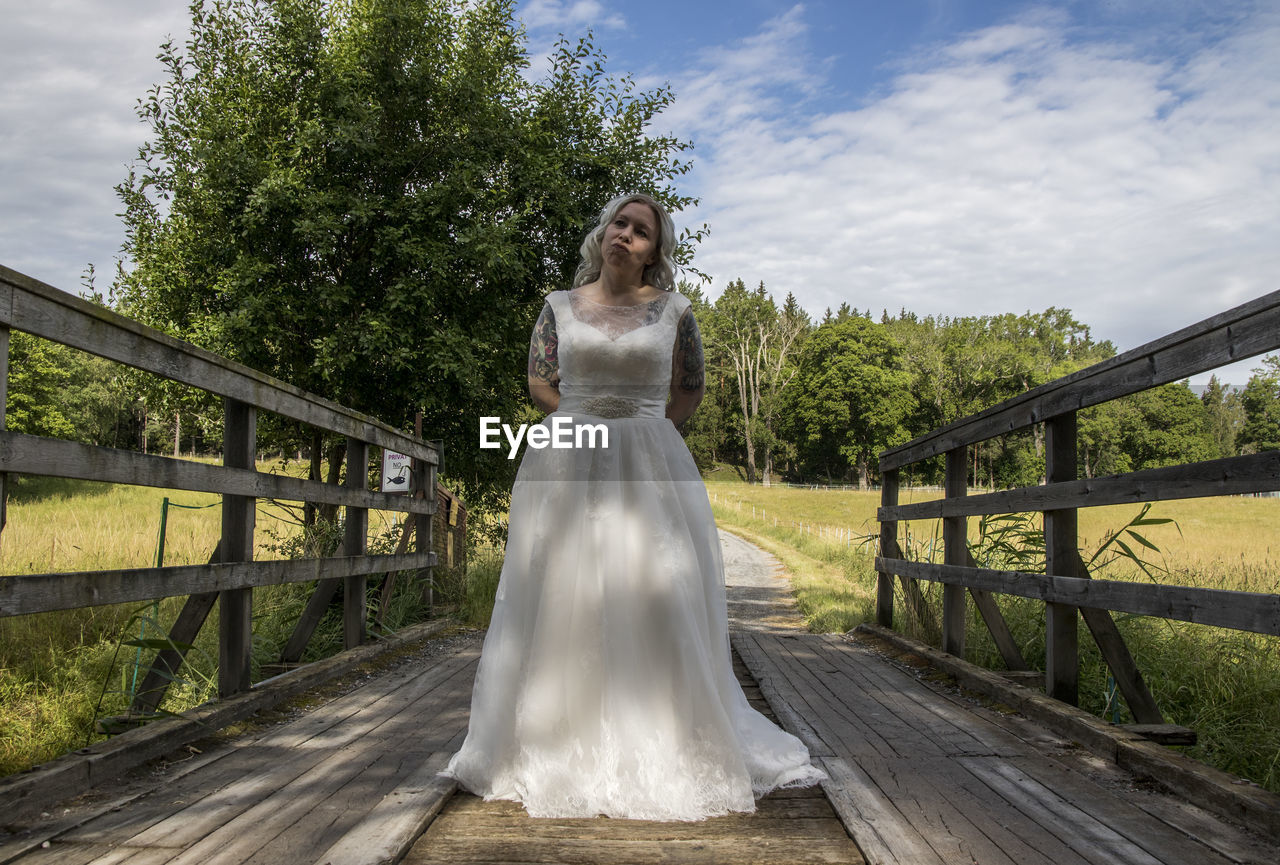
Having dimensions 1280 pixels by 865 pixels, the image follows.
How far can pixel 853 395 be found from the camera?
6088 cm

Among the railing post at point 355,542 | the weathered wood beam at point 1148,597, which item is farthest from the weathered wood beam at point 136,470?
the weathered wood beam at point 1148,597

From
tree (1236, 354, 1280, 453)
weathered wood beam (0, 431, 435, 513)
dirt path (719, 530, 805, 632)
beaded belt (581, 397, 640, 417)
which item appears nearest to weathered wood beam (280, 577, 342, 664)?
weathered wood beam (0, 431, 435, 513)

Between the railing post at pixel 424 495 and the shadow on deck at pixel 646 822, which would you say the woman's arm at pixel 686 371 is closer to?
the shadow on deck at pixel 646 822

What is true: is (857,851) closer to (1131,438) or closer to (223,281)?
(223,281)

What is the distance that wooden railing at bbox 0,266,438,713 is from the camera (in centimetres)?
232

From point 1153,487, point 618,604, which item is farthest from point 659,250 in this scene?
point 1153,487

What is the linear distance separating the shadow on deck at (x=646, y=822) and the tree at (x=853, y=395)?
57.2 metres

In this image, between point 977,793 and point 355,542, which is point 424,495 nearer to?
point 355,542

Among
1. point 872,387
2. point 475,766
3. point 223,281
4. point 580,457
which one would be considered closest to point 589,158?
point 223,281

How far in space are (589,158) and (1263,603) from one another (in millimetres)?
9617

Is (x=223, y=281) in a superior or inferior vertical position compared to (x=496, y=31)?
inferior

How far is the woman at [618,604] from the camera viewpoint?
9.12 feet

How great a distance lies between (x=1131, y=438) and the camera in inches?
2557

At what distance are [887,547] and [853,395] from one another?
5602 centimetres
